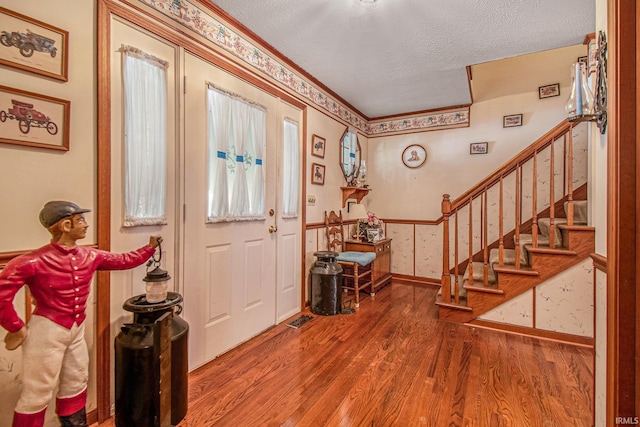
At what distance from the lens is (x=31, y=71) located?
4.23 feet

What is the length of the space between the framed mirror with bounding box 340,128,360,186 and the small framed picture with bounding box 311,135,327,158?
52 centimetres

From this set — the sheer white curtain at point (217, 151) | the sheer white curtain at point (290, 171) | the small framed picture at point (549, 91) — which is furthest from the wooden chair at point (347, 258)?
the small framed picture at point (549, 91)

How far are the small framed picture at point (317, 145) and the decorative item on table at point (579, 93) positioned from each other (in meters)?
2.31

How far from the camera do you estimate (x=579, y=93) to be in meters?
1.62

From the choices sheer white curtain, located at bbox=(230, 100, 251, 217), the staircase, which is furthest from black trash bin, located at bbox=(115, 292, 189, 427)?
the staircase

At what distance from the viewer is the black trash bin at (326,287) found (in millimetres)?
3062

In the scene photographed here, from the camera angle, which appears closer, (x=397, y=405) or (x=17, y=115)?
(x=17, y=115)

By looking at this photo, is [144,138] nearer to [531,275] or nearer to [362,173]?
[362,173]

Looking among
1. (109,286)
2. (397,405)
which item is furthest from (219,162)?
(397,405)

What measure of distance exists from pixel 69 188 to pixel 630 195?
235 cm

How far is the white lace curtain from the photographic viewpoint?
85.0 inches

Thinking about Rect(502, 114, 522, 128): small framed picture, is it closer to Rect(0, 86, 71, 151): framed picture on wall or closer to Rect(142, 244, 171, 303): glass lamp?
Rect(142, 244, 171, 303): glass lamp

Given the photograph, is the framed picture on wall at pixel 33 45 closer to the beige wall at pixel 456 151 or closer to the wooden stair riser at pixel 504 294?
the wooden stair riser at pixel 504 294

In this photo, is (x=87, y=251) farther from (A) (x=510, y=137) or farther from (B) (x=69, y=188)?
(A) (x=510, y=137)
